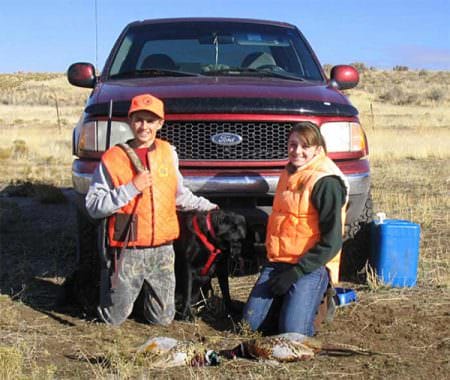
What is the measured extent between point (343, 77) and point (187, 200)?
7.34 ft

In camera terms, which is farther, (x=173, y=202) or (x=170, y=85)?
(x=170, y=85)

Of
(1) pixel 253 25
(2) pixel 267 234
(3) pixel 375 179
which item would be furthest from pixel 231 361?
(3) pixel 375 179

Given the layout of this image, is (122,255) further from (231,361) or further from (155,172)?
(231,361)

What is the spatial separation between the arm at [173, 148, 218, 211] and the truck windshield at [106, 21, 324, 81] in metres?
1.45

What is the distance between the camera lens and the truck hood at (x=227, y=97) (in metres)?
4.91

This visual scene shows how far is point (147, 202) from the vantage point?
179 inches

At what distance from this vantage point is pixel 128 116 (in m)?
4.76

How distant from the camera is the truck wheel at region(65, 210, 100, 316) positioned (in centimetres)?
496

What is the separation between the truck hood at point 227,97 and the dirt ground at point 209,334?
51.6 inches

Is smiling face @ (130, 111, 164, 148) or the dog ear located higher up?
smiling face @ (130, 111, 164, 148)

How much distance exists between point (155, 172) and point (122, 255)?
54 centimetres

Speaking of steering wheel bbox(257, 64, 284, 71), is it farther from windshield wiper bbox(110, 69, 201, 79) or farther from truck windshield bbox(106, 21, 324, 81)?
windshield wiper bbox(110, 69, 201, 79)

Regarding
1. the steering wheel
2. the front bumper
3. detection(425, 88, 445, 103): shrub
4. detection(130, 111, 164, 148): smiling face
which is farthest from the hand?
detection(425, 88, 445, 103): shrub

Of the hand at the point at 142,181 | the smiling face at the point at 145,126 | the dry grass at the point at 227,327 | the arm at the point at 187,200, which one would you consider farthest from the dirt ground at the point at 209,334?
the smiling face at the point at 145,126
